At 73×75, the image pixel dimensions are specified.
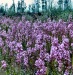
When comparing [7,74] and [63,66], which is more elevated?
[63,66]

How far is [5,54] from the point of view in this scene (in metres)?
9.19

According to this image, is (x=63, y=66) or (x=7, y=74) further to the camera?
(x=7, y=74)

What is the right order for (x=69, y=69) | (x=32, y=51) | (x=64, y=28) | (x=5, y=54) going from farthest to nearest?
1. (x=64, y=28)
2. (x=5, y=54)
3. (x=32, y=51)
4. (x=69, y=69)

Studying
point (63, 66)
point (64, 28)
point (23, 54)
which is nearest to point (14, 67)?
point (23, 54)

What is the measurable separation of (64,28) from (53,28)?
1.74 ft

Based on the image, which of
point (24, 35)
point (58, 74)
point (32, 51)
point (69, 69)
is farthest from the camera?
point (24, 35)

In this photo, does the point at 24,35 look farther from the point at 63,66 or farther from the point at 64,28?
the point at 63,66

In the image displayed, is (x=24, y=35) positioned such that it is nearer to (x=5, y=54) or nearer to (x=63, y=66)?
(x=5, y=54)

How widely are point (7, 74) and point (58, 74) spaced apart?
1475mm

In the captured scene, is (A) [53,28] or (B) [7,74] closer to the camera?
(B) [7,74]

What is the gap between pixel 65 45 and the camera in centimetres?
593

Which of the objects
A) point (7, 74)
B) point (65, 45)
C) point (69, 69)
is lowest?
point (7, 74)

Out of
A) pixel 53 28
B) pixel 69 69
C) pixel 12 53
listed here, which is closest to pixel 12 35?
pixel 53 28

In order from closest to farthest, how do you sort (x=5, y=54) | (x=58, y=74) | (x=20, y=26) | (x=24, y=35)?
(x=58, y=74)
(x=5, y=54)
(x=24, y=35)
(x=20, y=26)
